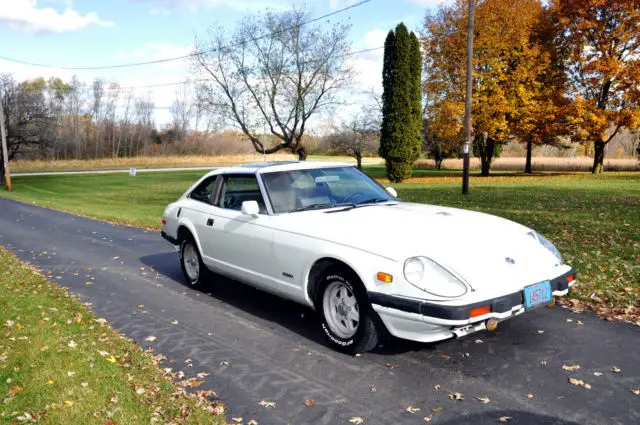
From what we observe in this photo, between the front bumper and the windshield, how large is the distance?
63.9 inches

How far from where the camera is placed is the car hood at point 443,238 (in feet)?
13.6

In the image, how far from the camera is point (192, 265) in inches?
284

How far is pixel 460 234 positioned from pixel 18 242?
1123 cm

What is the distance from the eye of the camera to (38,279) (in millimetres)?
8008

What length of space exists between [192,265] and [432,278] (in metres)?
4.14

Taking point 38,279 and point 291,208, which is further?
point 38,279

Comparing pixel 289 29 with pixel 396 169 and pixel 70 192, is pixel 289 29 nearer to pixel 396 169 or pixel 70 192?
pixel 396 169

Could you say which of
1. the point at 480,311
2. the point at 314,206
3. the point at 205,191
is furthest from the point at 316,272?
the point at 205,191

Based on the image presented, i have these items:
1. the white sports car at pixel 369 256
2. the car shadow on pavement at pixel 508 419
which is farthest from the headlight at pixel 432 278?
the car shadow on pavement at pixel 508 419

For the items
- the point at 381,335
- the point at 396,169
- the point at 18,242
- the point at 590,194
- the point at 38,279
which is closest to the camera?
the point at 381,335

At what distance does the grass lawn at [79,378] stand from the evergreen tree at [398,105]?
2810 centimetres

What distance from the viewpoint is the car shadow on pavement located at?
3406 millimetres

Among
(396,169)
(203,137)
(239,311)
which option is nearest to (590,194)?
(396,169)

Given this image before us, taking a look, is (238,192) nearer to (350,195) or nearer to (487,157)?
(350,195)
